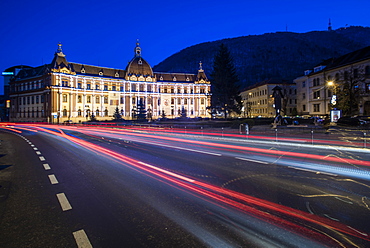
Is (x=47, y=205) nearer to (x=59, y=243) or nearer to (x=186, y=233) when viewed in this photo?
(x=59, y=243)

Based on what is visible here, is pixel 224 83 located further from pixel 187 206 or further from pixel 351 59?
pixel 187 206

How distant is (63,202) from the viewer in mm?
5441

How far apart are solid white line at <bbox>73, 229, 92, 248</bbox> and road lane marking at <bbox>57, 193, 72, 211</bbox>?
4.36 ft

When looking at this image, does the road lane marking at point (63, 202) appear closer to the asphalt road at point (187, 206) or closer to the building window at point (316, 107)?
the asphalt road at point (187, 206)

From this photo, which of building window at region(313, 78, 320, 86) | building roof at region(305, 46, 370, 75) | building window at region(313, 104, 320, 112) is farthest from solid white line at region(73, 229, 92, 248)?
building window at region(313, 78, 320, 86)

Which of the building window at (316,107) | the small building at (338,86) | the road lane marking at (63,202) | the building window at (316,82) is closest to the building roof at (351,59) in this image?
the small building at (338,86)

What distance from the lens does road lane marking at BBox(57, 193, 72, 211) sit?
5.12 m

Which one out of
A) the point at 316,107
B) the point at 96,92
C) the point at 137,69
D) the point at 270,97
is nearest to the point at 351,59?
the point at 316,107

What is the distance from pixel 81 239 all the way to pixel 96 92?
95037 millimetres

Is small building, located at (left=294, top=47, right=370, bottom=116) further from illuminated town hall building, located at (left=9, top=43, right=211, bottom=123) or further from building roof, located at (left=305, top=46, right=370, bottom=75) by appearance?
illuminated town hall building, located at (left=9, top=43, right=211, bottom=123)

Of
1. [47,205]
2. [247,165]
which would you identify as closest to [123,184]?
[47,205]

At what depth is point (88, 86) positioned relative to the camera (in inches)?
3526

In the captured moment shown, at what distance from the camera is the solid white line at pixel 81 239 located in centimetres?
358

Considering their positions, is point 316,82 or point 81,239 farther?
point 316,82
